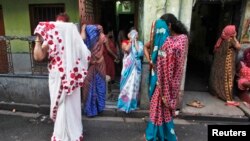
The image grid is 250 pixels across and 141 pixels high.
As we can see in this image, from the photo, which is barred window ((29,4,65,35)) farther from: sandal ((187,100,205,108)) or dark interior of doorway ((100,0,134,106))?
sandal ((187,100,205,108))

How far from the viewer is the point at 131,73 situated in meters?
4.56

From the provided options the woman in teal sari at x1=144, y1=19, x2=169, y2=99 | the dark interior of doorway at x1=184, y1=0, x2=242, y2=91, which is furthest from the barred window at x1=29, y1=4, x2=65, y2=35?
the woman in teal sari at x1=144, y1=19, x2=169, y2=99

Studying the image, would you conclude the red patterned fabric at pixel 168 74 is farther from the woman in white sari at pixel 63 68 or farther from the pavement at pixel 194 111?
the pavement at pixel 194 111

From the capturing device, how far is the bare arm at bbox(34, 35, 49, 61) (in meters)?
3.17

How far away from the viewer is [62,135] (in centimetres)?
355

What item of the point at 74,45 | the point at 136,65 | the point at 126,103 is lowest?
the point at 126,103

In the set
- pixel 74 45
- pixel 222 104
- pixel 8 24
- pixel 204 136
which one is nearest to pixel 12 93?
pixel 74 45

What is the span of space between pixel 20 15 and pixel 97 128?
4.87 m

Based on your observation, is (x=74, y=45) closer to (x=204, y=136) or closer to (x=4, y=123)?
(x=4, y=123)

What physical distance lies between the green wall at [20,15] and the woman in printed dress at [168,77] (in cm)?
448

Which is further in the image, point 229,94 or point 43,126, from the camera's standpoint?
point 229,94

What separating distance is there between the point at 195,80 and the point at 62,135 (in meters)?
4.64

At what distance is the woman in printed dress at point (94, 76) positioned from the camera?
4328 mm

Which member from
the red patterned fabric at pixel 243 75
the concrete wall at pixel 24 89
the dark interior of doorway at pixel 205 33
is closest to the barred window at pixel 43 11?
the concrete wall at pixel 24 89
